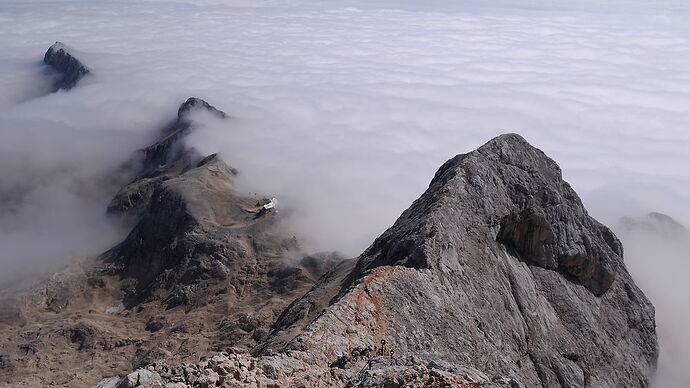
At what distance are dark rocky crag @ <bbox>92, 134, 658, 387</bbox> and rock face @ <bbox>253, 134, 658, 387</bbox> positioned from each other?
0.06 metres

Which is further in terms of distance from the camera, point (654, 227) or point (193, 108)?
point (193, 108)

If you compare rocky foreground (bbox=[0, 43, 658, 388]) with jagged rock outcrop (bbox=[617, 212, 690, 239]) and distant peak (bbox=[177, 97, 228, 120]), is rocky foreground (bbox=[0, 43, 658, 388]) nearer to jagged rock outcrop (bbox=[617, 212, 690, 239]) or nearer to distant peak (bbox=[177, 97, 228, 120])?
jagged rock outcrop (bbox=[617, 212, 690, 239])

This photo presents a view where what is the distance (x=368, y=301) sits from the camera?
72.8 feet

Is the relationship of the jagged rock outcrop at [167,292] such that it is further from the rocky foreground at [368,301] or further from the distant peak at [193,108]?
the distant peak at [193,108]

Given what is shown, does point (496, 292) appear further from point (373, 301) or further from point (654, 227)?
point (654, 227)

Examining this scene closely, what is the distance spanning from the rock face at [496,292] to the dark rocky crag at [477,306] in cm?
6

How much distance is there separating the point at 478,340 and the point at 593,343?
8507 millimetres

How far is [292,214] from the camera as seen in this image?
56.5 meters

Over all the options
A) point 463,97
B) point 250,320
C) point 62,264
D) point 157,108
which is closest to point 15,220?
point 62,264

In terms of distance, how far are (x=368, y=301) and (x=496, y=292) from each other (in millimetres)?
6546

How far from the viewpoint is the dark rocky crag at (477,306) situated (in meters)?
17.0

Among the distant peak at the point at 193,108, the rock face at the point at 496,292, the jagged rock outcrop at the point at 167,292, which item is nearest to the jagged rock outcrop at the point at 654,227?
the rock face at the point at 496,292

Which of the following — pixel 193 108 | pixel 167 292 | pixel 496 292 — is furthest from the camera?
pixel 193 108

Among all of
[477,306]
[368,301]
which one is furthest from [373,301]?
[477,306]
